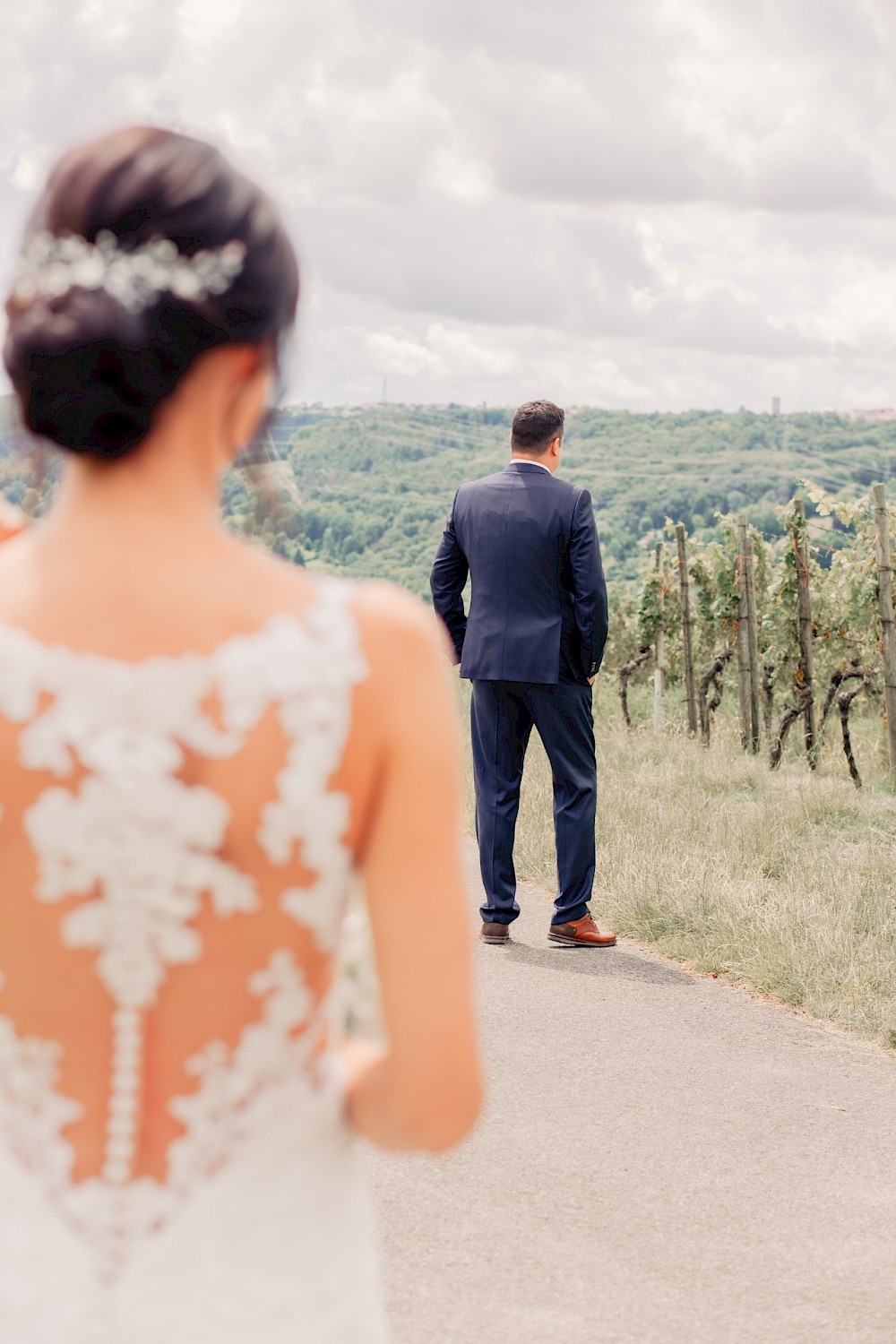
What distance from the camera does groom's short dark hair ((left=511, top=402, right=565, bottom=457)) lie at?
646 centimetres

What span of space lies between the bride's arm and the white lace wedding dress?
0.03 metres

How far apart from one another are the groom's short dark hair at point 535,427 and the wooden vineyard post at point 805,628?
682 centimetres

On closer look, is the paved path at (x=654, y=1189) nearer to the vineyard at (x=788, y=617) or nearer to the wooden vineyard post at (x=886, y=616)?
the wooden vineyard post at (x=886, y=616)

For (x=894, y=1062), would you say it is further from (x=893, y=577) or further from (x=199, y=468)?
(x=893, y=577)

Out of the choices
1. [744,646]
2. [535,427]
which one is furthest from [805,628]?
[535,427]

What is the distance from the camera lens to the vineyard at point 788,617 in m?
12.9

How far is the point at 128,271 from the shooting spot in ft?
3.55

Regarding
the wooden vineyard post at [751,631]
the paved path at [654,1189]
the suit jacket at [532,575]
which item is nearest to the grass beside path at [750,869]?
the paved path at [654,1189]

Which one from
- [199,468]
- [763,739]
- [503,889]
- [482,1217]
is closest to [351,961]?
[199,468]

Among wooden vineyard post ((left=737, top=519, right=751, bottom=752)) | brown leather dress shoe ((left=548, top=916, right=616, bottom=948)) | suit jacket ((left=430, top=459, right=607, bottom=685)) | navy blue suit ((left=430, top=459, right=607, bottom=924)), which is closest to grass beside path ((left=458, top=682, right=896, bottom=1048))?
brown leather dress shoe ((left=548, top=916, right=616, bottom=948))

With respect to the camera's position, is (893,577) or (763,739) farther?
(763,739)

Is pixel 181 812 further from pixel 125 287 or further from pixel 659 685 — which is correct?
pixel 659 685

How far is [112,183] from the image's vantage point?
3.61 ft

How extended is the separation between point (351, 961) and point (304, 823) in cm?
15
